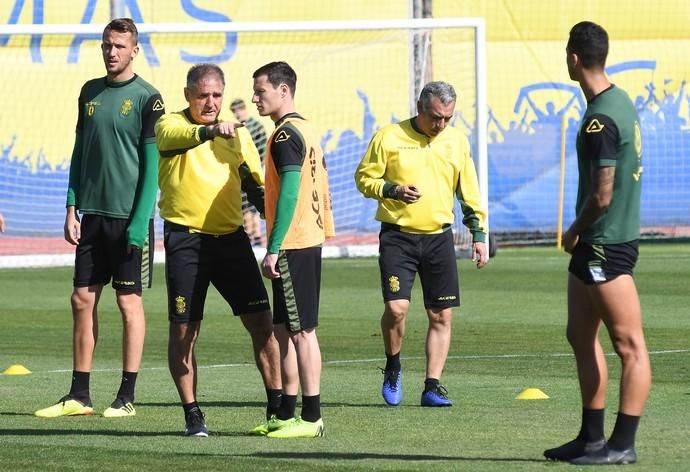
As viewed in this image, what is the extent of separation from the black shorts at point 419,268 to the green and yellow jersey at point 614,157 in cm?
329

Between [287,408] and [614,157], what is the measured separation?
2518 mm

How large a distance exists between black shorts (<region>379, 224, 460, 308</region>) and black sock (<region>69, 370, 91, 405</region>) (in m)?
2.02

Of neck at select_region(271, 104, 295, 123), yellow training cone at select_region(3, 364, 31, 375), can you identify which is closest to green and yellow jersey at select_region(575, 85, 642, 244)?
neck at select_region(271, 104, 295, 123)

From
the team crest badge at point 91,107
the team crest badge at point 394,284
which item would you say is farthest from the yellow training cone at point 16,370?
the team crest badge at point 394,284

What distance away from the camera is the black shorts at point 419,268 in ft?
35.6

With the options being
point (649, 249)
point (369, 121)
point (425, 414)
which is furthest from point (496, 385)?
point (369, 121)

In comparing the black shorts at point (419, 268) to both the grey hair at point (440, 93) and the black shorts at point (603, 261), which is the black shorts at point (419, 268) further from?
the black shorts at point (603, 261)

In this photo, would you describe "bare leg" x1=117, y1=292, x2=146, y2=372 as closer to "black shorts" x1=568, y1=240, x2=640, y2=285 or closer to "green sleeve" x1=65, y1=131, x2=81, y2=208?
"green sleeve" x1=65, y1=131, x2=81, y2=208

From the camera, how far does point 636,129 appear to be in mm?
7527

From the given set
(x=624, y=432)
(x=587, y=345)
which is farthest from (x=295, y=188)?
(x=624, y=432)

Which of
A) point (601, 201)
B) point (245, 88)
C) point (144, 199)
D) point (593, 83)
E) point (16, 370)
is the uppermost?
point (245, 88)

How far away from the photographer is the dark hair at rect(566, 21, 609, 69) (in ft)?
24.6

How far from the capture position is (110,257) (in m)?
10.0

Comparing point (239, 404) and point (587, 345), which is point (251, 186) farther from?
point (587, 345)
